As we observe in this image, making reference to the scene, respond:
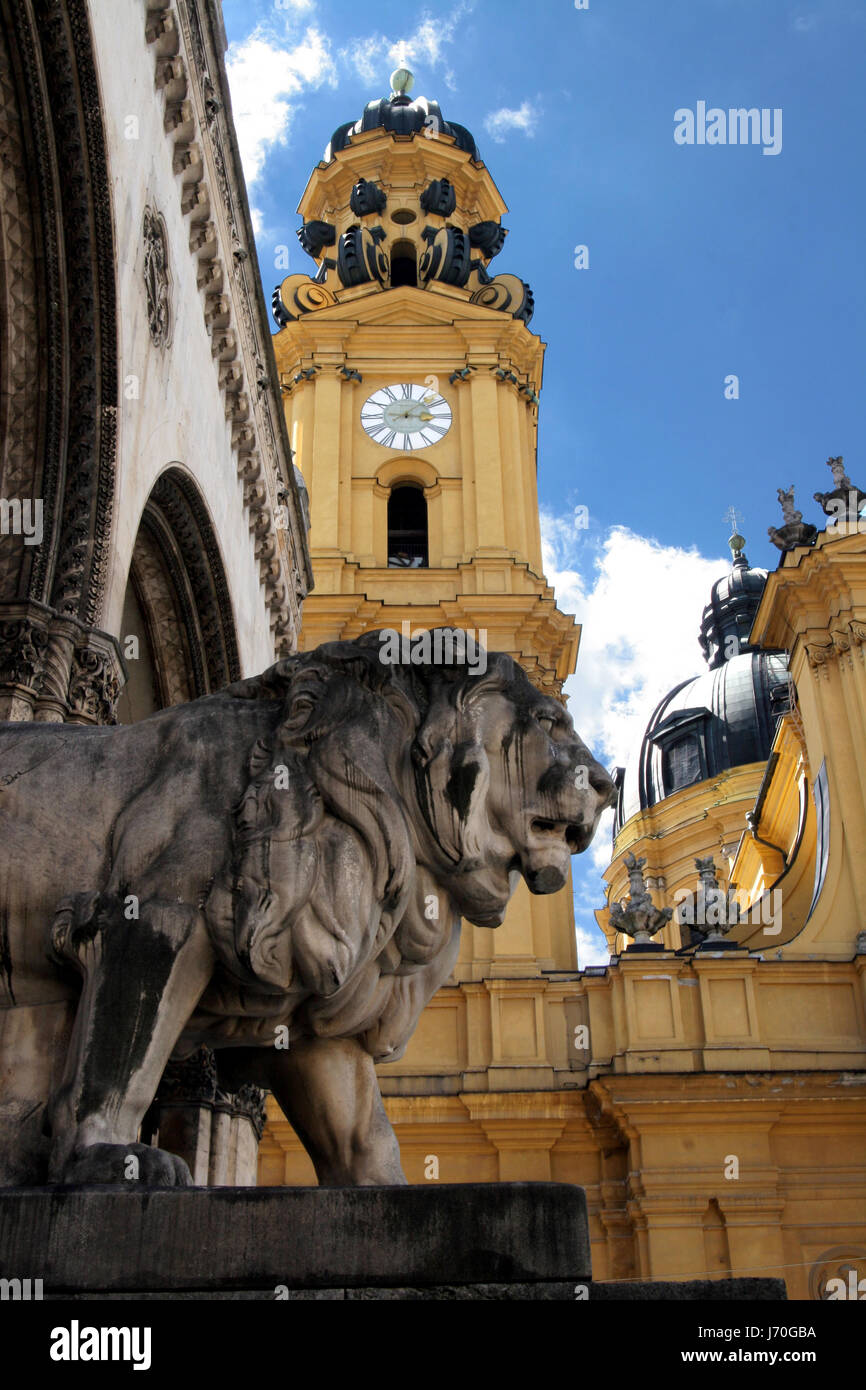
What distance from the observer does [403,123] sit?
41.0 metres

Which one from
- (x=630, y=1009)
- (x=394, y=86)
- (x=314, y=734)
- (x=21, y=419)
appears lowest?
(x=314, y=734)

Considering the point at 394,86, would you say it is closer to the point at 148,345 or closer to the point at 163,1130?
the point at 148,345

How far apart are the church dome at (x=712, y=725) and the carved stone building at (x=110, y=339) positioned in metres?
39.8

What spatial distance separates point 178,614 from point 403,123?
3097 centimetres

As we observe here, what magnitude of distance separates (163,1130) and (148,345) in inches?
248

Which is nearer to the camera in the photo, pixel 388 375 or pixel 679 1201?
pixel 679 1201

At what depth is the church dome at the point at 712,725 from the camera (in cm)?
5462

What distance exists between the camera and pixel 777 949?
24.9 meters

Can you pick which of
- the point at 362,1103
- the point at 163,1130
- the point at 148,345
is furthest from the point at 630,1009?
the point at 362,1103

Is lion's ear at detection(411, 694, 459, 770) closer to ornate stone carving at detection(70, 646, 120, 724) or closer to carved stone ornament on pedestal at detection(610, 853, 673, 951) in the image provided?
ornate stone carving at detection(70, 646, 120, 724)

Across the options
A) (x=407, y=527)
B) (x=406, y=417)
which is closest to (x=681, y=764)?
(x=407, y=527)

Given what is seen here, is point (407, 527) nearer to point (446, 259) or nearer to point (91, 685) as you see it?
point (446, 259)

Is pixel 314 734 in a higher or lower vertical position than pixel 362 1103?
higher

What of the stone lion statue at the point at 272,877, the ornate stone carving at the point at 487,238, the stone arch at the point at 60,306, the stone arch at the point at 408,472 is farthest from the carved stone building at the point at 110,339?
the ornate stone carving at the point at 487,238
